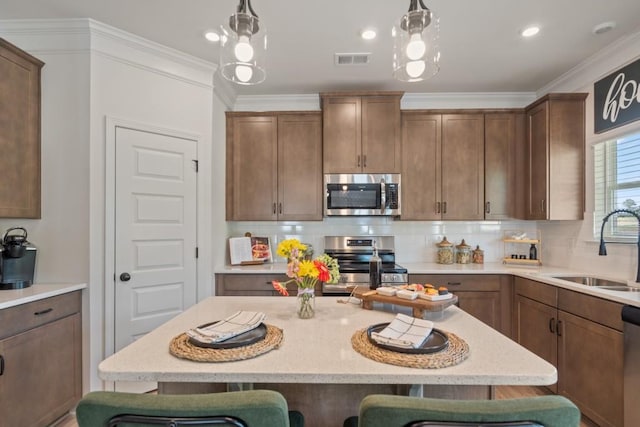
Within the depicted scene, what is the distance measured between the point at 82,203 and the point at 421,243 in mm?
3131

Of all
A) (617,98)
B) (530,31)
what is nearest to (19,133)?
(530,31)

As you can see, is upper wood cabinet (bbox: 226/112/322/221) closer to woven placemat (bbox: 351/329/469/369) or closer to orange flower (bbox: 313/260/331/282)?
orange flower (bbox: 313/260/331/282)

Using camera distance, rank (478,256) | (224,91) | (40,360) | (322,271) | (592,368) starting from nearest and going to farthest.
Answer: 1. (322,271)
2. (40,360)
3. (592,368)
4. (224,91)
5. (478,256)

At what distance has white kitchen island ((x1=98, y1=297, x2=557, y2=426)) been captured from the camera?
3.18ft

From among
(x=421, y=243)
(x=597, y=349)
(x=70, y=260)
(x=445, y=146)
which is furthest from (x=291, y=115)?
(x=597, y=349)

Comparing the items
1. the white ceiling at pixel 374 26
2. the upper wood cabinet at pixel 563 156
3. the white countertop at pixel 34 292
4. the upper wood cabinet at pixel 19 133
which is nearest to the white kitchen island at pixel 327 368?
the white countertop at pixel 34 292

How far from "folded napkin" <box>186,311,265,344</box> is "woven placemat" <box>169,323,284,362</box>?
0.04 metres

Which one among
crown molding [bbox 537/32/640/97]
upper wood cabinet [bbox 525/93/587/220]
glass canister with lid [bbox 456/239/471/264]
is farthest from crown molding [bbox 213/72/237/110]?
crown molding [bbox 537/32/640/97]

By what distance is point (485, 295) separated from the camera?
2.95 meters

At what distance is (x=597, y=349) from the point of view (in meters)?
2.03

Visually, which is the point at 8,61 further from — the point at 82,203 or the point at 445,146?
the point at 445,146

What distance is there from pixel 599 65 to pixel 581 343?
7.45 feet

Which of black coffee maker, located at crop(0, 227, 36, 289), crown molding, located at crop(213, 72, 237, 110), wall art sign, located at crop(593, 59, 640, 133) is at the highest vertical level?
crown molding, located at crop(213, 72, 237, 110)

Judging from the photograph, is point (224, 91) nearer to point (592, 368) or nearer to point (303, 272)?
point (303, 272)
